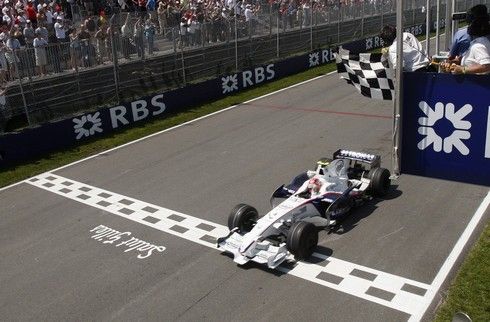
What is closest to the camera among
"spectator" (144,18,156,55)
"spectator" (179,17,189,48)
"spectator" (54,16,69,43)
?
"spectator" (144,18,156,55)

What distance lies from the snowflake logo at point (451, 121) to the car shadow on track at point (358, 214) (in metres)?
3.11

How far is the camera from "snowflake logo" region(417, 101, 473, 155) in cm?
465

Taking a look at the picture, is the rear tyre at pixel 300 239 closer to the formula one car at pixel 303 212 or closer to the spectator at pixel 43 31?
the formula one car at pixel 303 212

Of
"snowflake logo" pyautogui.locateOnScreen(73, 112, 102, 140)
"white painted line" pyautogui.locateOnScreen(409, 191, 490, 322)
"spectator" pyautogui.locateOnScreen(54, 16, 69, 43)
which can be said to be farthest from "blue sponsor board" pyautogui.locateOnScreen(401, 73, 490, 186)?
"spectator" pyautogui.locateOnScreen(54, 16, 69, 43)

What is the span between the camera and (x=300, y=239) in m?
6.87

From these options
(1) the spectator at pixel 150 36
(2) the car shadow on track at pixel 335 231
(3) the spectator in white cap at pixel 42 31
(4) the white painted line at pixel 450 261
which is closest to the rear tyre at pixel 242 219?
(2) the car shadow on track at pixel 335 231

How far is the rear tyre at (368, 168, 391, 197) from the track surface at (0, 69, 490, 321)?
22cm

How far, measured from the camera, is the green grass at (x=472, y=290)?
570 cm

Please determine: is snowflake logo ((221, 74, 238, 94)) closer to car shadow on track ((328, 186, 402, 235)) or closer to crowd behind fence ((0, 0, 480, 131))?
crowd behind fence ((0, 0, 480, 131))

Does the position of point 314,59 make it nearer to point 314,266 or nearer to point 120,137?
point 120,137

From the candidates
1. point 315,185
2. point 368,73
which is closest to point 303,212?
point 315,185

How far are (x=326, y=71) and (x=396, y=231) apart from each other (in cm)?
1451

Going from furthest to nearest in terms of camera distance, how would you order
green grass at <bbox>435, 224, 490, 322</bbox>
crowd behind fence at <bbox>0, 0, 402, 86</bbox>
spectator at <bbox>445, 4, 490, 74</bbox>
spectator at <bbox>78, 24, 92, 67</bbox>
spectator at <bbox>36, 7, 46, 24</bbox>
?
1. spectator at <bbox>36, 7, 46, 24</bbox>
2. spectator at <bbox>78, 24, 92, 67</bbox>
3. crowd behind fence at <bbox>0, 0, 402, 86</bbox>
4. green grass at <bbox>435, 224, 490, 322</bbox>
5. spectator at <bbox>445, 4, 490, 74</bbox>

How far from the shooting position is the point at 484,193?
29.3 ft
